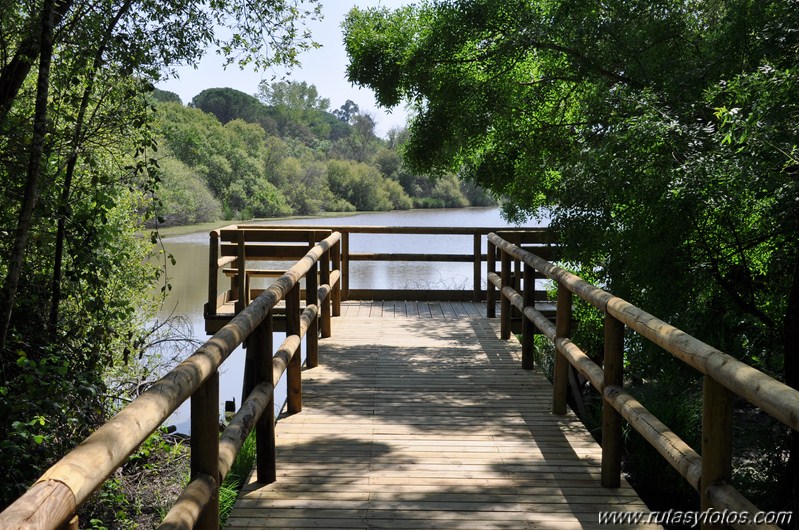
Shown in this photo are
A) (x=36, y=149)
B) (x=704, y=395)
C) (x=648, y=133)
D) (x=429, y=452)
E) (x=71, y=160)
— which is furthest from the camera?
(x=71, y=160)

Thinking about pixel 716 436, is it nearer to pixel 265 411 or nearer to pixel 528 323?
pixel 265 411

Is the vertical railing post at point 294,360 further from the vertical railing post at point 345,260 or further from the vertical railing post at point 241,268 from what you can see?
the vertical railing post at point 345,260

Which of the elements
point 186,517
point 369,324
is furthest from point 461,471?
point 369,324

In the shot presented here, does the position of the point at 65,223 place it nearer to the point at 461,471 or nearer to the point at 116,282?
the point at 461,471

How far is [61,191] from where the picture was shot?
6074 millimetres

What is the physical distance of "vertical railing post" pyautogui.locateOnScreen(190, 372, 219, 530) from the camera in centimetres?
246

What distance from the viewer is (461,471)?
3.98 m

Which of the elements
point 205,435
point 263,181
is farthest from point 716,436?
point 263,181

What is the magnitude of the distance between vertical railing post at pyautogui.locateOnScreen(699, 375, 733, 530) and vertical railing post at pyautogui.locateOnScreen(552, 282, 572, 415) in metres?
2.14

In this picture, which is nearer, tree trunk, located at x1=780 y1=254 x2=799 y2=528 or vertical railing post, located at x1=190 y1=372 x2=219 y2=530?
vertical railing post, located at x1=190 y1=372 x2=219 y2=530

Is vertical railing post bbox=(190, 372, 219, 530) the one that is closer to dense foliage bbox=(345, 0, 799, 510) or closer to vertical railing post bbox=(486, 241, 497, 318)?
dense foliage bbox=(345, 0, 799, 510)

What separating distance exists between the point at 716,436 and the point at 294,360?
2818mm

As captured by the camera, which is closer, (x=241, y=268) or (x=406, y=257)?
(x=241, y=268)

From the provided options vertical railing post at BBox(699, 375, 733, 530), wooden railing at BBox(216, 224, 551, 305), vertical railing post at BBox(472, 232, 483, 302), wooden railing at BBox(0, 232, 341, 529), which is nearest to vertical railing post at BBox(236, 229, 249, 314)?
wooden railing at BBox(216, 224, 551, 305)
